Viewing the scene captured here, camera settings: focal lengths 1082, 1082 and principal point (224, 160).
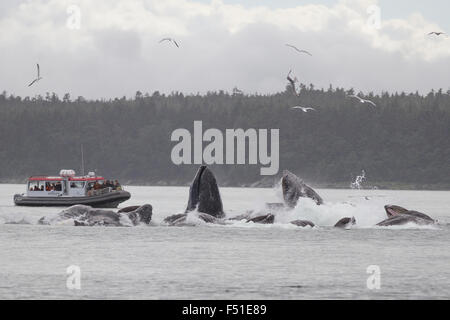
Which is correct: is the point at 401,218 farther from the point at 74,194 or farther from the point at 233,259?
the point at 74,194

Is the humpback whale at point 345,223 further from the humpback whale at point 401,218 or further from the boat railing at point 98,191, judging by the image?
the boat railing at point 98,191

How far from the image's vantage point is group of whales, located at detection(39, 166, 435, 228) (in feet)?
172

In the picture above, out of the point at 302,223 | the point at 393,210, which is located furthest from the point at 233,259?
the point at 393,210

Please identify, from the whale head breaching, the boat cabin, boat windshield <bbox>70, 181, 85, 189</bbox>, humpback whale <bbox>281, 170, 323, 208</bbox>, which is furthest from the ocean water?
boat windshield <bbox>70, 181, 85, 189</bbox>

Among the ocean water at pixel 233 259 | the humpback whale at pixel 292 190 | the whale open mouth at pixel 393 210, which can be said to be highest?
the humpback whale at pixel 292 190

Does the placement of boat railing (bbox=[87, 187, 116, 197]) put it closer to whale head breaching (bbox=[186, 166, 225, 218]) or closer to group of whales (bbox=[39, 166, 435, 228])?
group of whales (bbox=[39, 166, 435, 228])

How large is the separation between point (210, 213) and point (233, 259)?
53.5ft

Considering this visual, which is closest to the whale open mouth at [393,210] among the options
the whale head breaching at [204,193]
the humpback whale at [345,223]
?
the humpback whale at [345,223]

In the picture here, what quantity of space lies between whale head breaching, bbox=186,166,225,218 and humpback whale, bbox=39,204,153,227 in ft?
8.69

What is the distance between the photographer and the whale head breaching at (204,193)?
2048 inches
